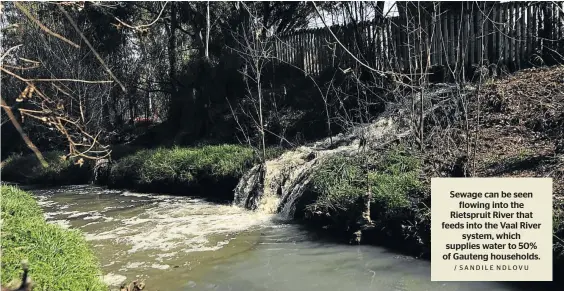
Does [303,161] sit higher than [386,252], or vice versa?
[303,161]

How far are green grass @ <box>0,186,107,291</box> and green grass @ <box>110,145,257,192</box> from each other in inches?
274

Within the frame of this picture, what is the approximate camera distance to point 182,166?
1373 cm

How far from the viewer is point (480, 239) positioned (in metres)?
3.96

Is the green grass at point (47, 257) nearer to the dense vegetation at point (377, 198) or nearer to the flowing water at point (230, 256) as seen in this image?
the flowing water at point (230, 256)

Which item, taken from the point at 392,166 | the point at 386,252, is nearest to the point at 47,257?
the point at 386,252

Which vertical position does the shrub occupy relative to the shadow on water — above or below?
above

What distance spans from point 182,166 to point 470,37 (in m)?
8.29

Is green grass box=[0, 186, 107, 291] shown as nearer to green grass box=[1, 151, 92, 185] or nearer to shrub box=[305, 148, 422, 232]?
shrub box=[305, 148, 422, 232]

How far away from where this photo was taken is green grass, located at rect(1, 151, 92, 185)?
56.6ft

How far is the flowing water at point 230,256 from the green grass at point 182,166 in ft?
5.09

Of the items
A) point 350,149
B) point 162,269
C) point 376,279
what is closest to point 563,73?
point 350,149

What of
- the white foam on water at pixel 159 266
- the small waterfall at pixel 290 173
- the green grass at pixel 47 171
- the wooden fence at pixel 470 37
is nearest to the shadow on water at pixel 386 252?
the small waterfall at pixel 290 173

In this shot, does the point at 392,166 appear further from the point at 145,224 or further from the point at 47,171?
the point at 47,171

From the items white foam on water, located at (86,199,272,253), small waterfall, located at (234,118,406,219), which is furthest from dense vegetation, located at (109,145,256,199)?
white foam on water, located at (86,199,272,253)
